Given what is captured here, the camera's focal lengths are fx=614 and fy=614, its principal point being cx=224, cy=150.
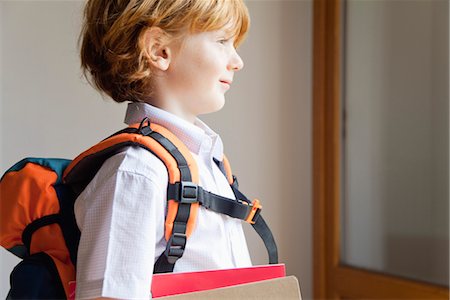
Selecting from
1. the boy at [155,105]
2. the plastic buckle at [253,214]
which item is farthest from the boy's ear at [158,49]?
the plastic buckle at [253,214]

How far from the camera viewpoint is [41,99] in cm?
139

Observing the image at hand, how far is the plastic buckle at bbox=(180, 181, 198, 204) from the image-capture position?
765 millimetres

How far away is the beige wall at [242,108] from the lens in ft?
4.48

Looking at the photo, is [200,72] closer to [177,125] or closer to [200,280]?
[177,125]

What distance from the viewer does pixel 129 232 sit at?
71cm

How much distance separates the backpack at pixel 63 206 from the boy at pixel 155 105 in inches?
0.7

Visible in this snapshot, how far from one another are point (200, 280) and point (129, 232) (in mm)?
111

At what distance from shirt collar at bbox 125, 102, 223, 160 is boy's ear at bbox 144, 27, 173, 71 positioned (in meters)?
0.06

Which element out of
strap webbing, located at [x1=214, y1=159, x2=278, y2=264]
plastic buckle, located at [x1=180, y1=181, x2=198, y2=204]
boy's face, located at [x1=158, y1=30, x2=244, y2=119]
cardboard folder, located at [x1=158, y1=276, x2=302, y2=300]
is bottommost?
cardboard folder, located at [x1=158, y1=276, x2=302, y2=300]

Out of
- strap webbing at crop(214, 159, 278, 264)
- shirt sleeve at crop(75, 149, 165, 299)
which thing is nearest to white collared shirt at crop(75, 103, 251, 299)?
shirt sleeve at crop(75, 149, 165, 299)

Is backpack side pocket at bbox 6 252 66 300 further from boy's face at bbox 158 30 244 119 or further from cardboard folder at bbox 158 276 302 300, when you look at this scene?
boy's face at bbox 158 30 244 119

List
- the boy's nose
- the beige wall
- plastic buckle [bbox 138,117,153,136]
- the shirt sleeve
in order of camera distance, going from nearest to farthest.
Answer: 1. the shirt sleeve
2. plastic buckle [bbox 138,117,153,136]
3. the boy's nose
4. the beige wall

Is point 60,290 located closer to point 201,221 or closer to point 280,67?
point 201,221

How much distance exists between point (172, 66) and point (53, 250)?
30 cm
